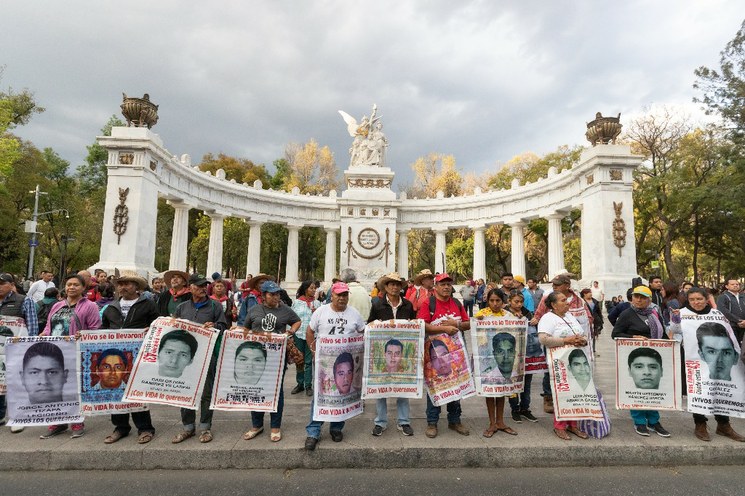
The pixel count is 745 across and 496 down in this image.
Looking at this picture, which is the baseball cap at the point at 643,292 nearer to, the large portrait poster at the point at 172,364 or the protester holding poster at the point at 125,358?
the large portrait poster at the point at 172,364

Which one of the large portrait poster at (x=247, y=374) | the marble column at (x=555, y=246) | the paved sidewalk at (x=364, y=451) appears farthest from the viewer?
the marble column at (x=555, y=246)

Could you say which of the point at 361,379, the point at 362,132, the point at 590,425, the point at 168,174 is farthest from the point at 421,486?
the point at 362,132

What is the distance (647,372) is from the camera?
5.98 meters

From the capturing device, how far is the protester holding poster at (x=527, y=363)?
6.50 m

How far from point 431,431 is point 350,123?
31237 millimetres

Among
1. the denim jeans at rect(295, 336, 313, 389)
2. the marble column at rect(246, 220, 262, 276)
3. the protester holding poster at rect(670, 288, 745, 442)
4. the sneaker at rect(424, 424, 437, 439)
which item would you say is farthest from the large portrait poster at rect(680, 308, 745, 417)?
the marble column at rect(246, 220, 262, 276)

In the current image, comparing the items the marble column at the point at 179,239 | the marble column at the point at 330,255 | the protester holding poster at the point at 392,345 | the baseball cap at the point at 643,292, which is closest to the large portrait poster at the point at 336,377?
the protester holding poster at the point at 392,345

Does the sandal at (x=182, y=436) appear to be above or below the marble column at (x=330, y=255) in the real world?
below

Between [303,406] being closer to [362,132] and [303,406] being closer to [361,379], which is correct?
[361,379]

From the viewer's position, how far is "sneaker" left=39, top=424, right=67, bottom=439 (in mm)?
5680

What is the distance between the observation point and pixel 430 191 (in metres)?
52.3

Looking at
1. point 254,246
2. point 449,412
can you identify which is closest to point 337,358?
point 449,412

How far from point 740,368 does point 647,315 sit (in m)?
1.34

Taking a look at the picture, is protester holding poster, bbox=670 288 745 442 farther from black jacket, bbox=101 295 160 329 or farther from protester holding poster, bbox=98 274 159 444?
black jacket, bbox=101 295 160 329
